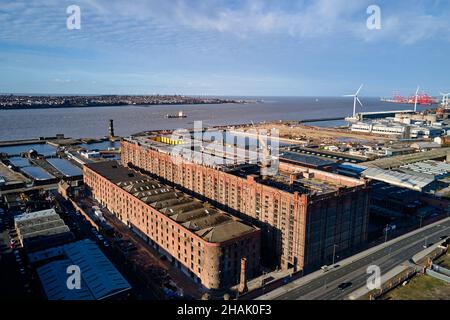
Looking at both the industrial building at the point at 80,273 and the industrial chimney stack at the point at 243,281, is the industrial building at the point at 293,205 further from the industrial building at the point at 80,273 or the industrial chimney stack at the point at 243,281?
the industrial building at the point at 80,273

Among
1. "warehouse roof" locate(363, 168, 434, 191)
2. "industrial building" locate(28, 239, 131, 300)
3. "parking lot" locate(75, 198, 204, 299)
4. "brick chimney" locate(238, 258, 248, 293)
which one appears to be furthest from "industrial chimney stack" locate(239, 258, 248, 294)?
"warehouse roof" locate(363, 168, 434, 191)

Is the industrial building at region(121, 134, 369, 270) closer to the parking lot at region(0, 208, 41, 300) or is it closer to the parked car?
the parked car

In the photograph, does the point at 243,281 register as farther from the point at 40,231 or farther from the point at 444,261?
the point at 40,231

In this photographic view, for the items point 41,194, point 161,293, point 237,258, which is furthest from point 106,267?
point 41,194

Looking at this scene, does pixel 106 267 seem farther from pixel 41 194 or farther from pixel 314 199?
pixel 41 194

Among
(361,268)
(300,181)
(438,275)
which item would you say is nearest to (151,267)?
(300,181)

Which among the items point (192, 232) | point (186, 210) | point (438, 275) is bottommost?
point (438, 275)
